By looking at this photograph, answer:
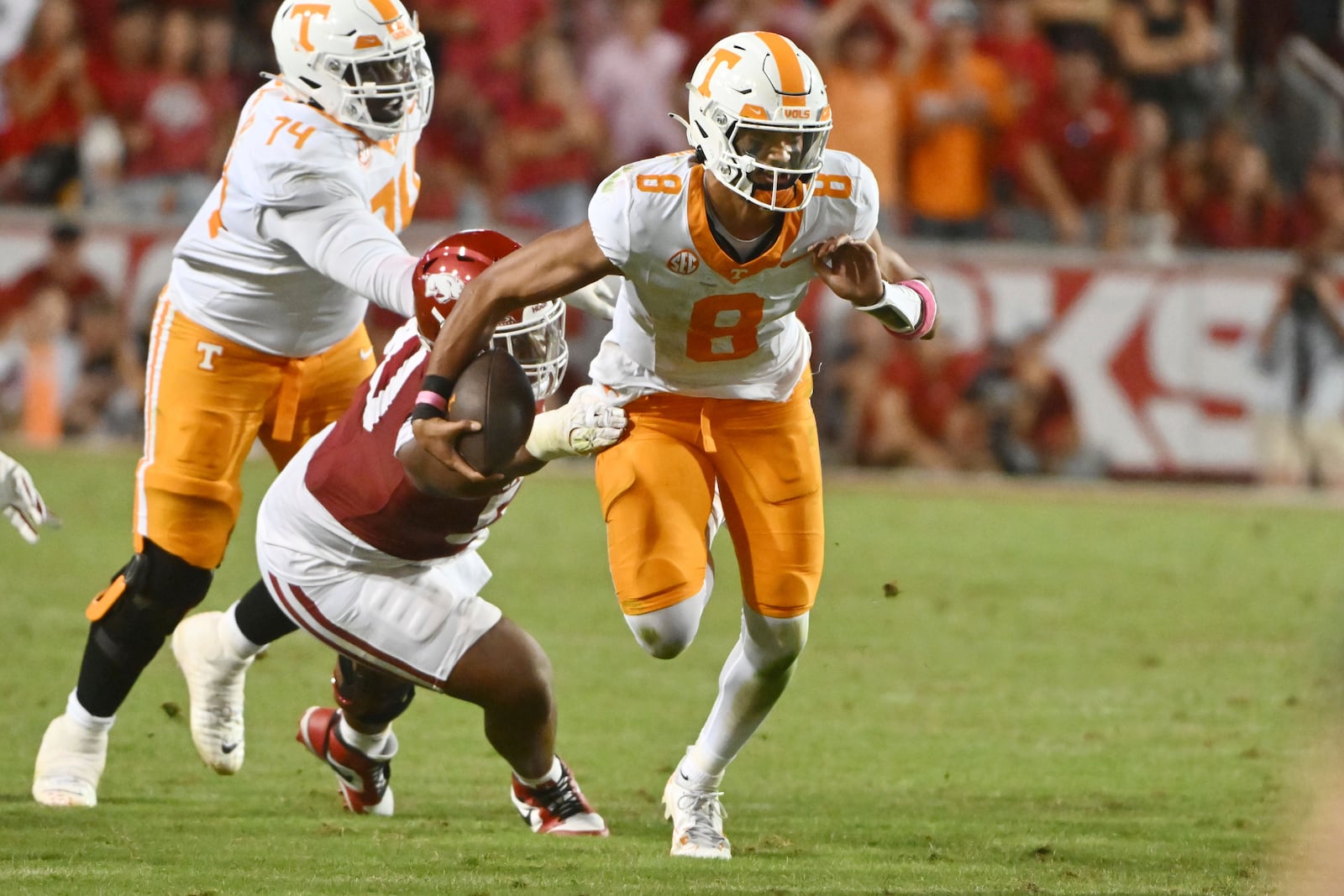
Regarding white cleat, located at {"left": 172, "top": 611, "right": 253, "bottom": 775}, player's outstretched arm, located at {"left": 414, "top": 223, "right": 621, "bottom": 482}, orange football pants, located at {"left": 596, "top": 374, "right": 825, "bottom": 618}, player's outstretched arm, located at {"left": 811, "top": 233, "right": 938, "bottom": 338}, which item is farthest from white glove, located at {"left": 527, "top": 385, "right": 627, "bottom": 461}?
white cleat, located at {"left": 172, "top": 611, "right": 253, "bottom": 775}

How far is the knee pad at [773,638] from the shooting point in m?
4.81

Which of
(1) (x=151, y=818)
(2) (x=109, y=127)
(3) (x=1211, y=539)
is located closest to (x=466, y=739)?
(1) (x=151, y=818)

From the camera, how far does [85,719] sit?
5.33m

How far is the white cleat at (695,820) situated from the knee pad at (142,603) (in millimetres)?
1500

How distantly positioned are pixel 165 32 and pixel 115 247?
162 cm

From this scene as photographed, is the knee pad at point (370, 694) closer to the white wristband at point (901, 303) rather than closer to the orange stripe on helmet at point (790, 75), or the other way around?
the white wristband at point (901, 303)

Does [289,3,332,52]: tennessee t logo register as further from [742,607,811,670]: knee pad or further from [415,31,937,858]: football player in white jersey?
[742,607,811,670]: knee pad

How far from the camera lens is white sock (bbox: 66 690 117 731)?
5.32 metres

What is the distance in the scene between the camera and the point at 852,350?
1177 centimetres

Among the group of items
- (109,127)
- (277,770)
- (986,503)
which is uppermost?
(277,770)

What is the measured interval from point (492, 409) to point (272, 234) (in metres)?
1.32

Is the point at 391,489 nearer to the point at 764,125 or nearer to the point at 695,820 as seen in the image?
the point at 695,820

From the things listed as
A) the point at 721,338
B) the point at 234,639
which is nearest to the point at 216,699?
the point at 234,639

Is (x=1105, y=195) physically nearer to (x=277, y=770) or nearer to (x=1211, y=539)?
(x=1211, y=539)
